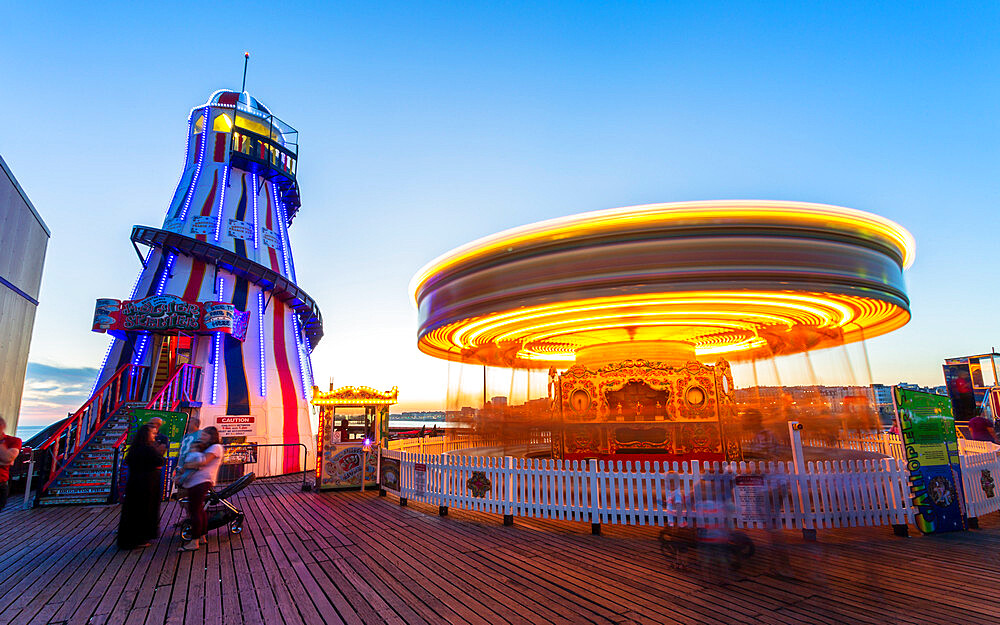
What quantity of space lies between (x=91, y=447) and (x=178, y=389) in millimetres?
3153

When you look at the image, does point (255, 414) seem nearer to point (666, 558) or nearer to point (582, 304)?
point (582, 304)

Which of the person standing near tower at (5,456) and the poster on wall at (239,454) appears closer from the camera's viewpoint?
the person standing near tower at (5,456)

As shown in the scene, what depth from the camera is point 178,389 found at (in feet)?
43.6

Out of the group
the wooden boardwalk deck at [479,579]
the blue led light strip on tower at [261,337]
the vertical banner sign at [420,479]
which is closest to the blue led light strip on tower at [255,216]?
the blue led light strip on tower at [261,337]

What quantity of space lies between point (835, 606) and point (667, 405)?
6666 mm

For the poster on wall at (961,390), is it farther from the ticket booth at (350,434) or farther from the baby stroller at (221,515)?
the baby stroller at (221,515)

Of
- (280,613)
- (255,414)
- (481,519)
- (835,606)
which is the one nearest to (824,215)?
(835,606)

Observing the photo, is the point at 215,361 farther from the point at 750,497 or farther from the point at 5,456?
the point at 750,497

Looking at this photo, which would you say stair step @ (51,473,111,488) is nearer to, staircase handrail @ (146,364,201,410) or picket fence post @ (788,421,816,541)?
staircase handrail @ (146,364,201,410)

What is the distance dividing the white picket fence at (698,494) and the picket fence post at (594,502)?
0.01 m

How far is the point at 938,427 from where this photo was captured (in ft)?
20.4

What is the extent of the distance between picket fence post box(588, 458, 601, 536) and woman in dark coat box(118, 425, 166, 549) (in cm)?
549

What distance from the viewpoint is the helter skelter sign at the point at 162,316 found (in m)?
13.6

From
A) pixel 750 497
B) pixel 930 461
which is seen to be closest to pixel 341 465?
pixel 750 497
